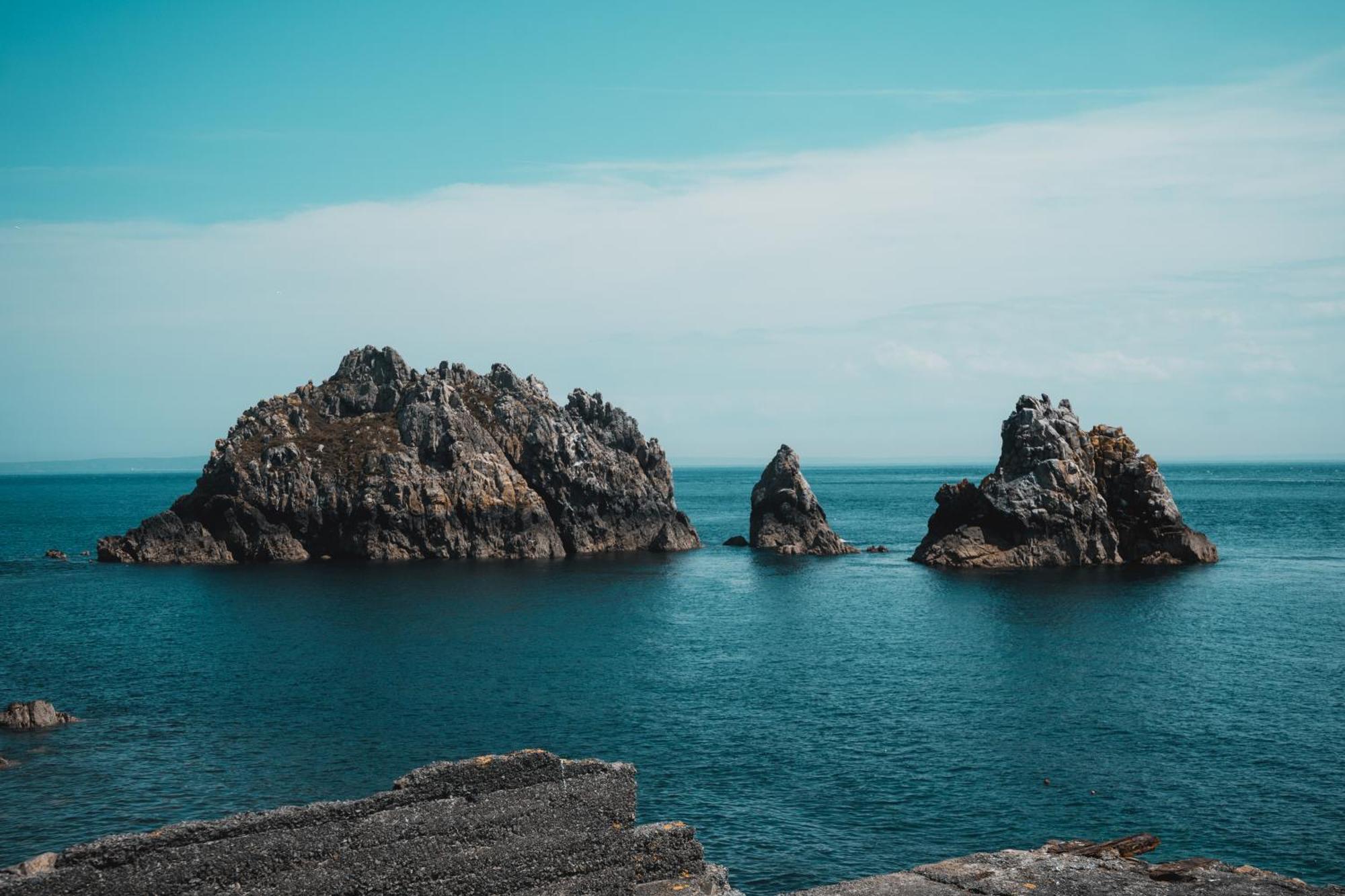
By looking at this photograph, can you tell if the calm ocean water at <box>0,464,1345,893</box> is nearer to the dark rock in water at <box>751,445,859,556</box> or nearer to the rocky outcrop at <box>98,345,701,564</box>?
the rocky outcrop at <box>98,345,701,564</box>

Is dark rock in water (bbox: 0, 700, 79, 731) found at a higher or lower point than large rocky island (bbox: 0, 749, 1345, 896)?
lower

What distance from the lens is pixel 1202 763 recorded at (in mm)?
44219

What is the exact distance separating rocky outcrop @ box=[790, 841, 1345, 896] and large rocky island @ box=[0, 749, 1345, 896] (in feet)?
0.23

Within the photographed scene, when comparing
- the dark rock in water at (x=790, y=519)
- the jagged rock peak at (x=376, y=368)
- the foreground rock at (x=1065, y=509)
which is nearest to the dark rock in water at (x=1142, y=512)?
the foreground rock at (x=1065, y=509)

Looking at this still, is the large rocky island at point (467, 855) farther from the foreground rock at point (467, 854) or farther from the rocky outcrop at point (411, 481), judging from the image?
the rocky outcrop at point (411, 481)

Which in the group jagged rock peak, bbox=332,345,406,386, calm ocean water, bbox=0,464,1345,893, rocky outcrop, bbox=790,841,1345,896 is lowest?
calm ocean water, bbox=0,464,1345,893

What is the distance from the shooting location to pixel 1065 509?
109125 millimetres

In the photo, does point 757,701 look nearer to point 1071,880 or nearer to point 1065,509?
point 1071,880

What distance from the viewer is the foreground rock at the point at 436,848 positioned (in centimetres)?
1972

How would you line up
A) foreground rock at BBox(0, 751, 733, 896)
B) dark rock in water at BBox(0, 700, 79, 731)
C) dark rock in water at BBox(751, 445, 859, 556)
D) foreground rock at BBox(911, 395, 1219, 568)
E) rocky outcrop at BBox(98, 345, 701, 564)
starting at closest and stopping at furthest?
foreground rock at BBox(0, 751, 733, 896), dark rock in water at BBox(0, 700, 79, 731), foreground rock at BBox(911, 395, 1219, 568), rocky outcrop at BBox(98, 345, 701, 564), dark rock in water at BBox(751, 445, 859, 556)

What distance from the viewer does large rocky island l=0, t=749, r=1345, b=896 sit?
19.8 meters

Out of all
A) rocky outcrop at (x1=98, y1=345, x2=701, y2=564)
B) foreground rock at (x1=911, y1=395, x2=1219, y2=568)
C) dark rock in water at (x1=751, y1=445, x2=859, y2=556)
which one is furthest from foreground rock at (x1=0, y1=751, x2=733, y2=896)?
dark rock in water at (x1=751, y1=445, x2=859, y2=556)

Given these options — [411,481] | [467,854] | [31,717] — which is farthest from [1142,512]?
[467,854]

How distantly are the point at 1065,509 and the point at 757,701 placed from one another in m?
64.7
